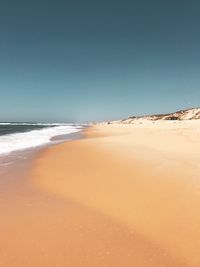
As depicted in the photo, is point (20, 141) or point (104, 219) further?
point (20, 141)

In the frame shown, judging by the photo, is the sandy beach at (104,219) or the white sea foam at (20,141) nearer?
the sandy beach at (104,219)

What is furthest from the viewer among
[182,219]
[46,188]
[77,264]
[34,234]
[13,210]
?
[46,188]

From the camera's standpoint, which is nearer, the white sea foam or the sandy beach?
the sandy beach

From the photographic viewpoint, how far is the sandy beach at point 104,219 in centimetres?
365

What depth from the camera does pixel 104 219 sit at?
4.94m

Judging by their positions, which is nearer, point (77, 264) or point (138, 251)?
point (77, 264)

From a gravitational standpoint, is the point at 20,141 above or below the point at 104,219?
below

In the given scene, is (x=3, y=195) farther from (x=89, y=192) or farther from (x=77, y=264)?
(x=77, y=264)

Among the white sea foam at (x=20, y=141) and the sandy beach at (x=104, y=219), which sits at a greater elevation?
the sandy beach at (x=104, y=219)

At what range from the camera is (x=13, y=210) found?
540 cm

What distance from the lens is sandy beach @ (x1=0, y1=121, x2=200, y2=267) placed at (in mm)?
3648

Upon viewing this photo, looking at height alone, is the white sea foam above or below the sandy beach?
below

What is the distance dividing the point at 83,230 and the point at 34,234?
2.72 feet

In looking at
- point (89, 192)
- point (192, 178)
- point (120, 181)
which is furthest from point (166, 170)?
point (89, 192)
